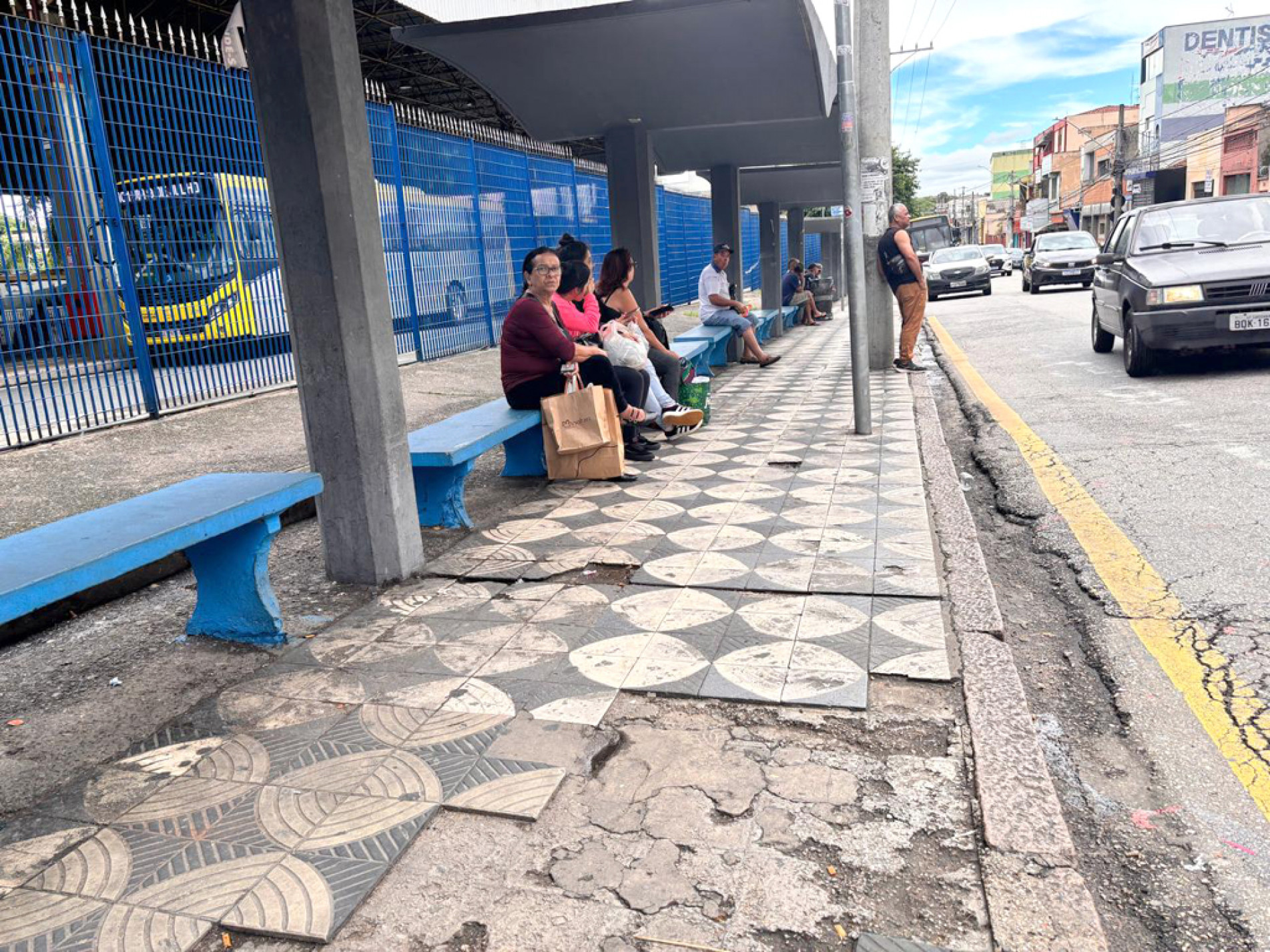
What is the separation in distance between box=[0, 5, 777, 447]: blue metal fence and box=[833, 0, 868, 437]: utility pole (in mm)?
3383

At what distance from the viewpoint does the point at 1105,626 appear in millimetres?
3582

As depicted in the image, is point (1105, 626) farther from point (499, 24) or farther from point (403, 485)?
point (499, 24)

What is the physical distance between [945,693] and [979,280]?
23.4 m

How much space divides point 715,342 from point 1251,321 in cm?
506

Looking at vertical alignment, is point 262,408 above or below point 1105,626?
above

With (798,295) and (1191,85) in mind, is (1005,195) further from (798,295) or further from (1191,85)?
(798,295)

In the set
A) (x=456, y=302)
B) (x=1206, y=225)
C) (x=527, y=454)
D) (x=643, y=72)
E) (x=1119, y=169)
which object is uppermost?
(x=1119, y=169)

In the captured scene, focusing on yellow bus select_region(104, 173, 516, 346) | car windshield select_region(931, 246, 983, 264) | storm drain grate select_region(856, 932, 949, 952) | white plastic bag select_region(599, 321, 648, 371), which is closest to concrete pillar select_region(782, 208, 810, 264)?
car windshield select_region(931, 246, 983, 264)

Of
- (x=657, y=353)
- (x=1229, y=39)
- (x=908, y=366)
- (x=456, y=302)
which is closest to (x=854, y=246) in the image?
(x=657, y=353)

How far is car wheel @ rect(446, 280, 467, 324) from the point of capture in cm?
1122

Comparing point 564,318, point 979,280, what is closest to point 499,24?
point 564,318

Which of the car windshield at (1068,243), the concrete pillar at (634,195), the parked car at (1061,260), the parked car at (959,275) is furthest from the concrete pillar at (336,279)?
the car windshield at (1068,243)

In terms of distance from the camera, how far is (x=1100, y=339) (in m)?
10.9

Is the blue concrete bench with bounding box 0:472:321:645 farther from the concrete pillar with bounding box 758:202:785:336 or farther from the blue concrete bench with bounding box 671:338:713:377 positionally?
the concrete pillar with bounding box 758:202:785:336
